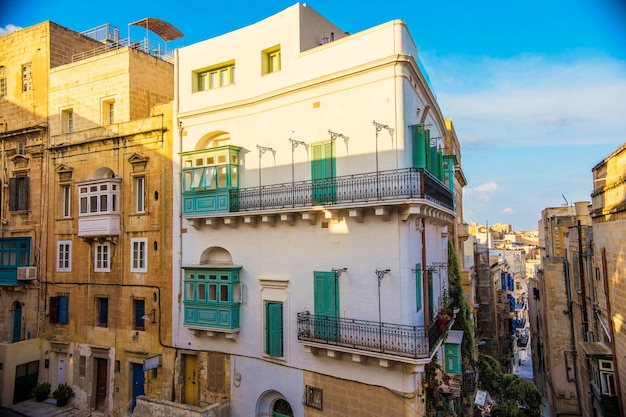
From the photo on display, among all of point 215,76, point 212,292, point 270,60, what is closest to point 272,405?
point 212,292

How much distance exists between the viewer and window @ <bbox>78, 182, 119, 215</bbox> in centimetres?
1773

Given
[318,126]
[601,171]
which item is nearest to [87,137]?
[318,126]

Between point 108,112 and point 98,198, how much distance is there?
4070 mm

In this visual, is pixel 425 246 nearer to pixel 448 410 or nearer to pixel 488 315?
pixel 448 410

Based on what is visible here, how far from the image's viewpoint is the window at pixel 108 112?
1909cm

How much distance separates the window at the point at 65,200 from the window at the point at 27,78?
570 cm

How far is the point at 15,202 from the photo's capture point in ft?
70.0

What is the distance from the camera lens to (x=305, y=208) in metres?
12.6

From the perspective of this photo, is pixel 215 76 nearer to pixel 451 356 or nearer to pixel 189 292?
pixel 189 292

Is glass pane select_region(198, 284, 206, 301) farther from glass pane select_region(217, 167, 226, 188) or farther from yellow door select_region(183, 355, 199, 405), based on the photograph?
glass pane select_region(217, 167, 226, 188)

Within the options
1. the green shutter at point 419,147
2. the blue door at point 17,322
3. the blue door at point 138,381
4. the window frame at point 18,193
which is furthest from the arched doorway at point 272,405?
the window frame at point 18,193

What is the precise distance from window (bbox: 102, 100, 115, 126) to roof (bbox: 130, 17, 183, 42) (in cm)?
465

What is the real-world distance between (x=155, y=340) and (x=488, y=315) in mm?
23150

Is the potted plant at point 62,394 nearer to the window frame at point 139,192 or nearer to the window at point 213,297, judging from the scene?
the window at point 213,297
